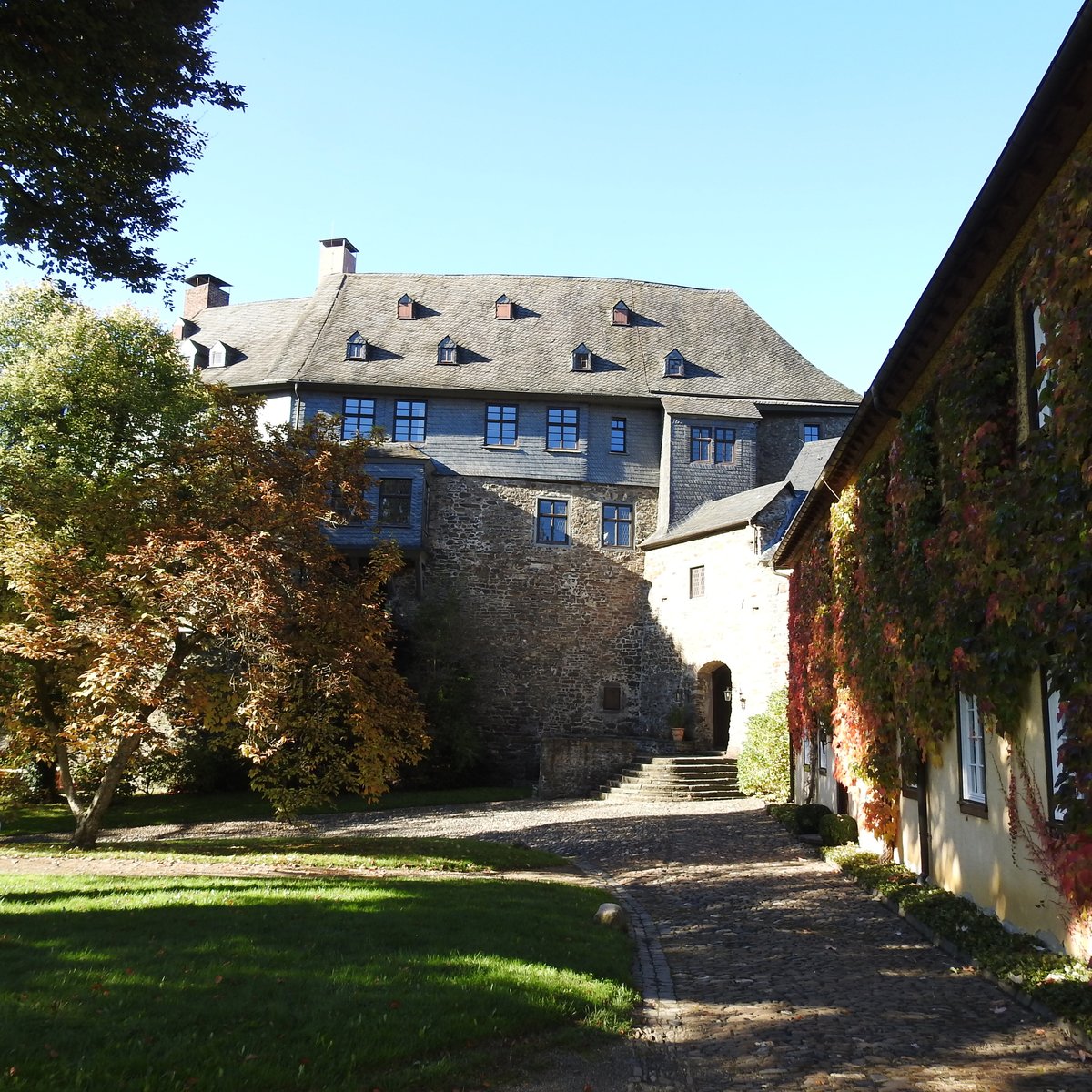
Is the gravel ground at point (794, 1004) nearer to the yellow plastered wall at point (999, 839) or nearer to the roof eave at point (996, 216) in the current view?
the yellow plastered wall at point (999, 839)

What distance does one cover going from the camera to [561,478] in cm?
Answer: 2897

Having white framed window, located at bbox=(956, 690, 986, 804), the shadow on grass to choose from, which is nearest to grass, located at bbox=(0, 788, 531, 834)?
the shadow on grass

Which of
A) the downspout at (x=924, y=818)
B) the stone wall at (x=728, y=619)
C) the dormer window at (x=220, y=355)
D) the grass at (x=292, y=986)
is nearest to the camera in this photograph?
the grass at (x=292, y=986)

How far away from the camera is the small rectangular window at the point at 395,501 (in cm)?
2741

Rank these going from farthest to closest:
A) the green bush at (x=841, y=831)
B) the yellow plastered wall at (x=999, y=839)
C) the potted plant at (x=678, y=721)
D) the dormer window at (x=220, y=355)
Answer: the dormer window at (x=220, y=355), the potted plant at (x=678, y=721), the green bush at (x=841, y=831), the yellow plastered wall at (x=999, y=839)

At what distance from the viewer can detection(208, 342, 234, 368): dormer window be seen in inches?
1234

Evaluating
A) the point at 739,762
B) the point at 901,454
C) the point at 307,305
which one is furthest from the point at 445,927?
the point at 307,305

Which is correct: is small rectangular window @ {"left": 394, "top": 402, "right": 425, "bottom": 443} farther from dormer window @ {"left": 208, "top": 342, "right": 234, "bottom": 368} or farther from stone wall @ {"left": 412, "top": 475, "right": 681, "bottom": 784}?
dormer window @ {"left": 208, "top": 342, "right": 234, "bottom": 368}

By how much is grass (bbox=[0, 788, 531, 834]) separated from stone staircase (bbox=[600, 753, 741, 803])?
265 centimetres

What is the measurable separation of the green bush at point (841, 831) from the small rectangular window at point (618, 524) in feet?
52.7

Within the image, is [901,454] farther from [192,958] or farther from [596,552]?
[596,552]

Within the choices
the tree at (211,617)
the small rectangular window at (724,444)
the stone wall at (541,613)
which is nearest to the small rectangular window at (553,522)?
the stone wall at (541,613)

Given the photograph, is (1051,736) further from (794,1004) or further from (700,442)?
(700,442)

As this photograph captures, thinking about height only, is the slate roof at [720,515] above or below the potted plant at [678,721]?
above
